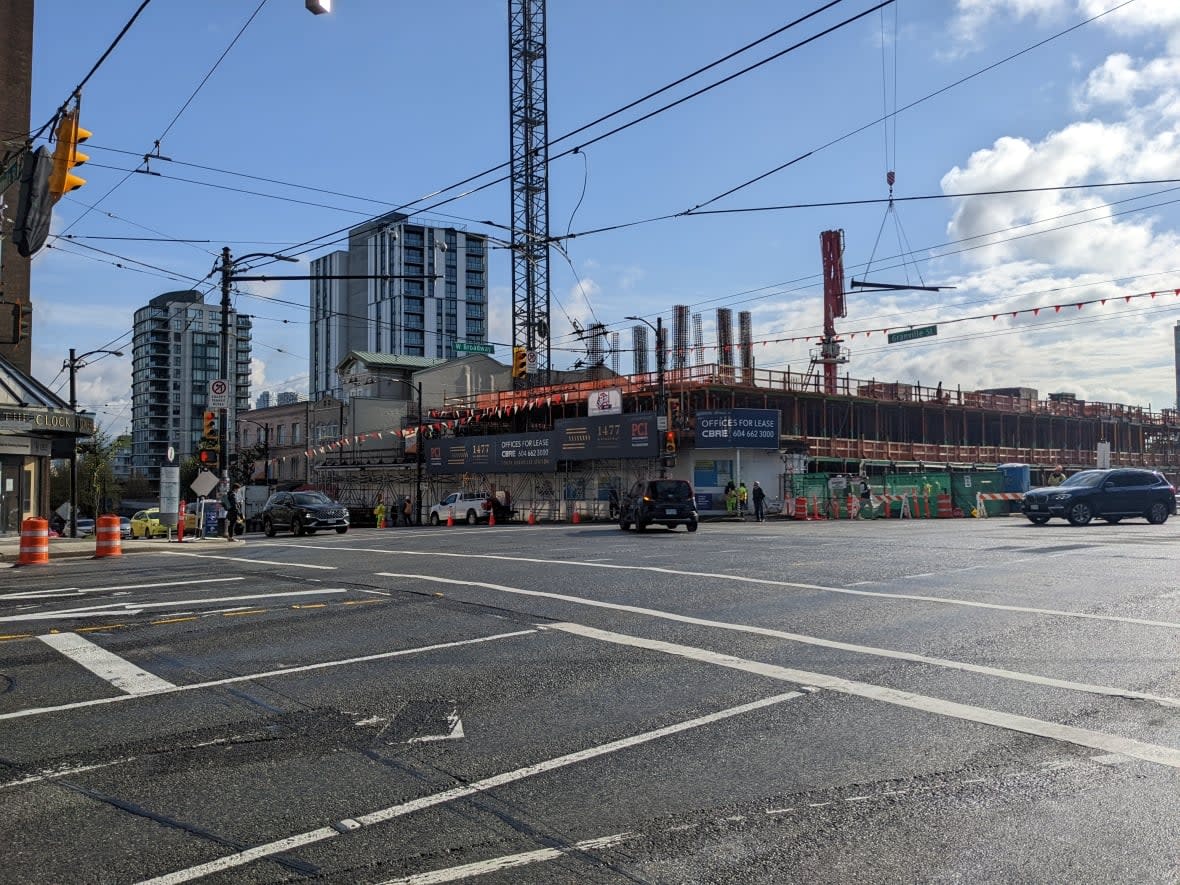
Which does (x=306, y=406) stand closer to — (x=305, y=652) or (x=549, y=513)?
(x=549, y=513)

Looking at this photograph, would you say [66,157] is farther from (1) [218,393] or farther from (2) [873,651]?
(1) [218,393]

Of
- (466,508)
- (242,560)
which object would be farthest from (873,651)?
(466,508)

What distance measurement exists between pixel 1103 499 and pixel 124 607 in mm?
27741

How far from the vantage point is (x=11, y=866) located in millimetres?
4105

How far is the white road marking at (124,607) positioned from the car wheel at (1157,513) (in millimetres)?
26840

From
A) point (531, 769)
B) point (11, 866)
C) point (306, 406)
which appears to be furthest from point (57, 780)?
point (306, 406)

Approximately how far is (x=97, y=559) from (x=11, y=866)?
732 inches

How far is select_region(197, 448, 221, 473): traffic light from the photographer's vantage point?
2808 cm

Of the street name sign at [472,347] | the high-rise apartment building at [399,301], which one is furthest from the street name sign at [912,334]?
the high-rise apartment building at [399,301]

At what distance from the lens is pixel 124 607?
39.7 ft

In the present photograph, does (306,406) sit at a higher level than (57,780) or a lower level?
higher

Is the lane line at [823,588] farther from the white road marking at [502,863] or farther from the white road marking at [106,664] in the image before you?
the white road marking at [106,664]

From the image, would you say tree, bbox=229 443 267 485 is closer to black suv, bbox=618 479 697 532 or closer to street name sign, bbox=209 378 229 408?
street name sign, bbox=209 378 229 408

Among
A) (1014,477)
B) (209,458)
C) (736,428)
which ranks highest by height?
(736,428)
